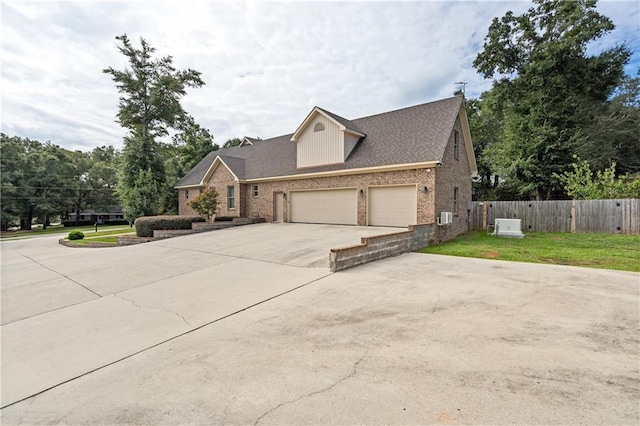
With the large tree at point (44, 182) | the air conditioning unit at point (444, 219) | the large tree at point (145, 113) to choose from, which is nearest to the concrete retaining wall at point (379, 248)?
the air conditioning unit at point (444, 219)

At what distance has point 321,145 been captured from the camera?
1548 centimetres

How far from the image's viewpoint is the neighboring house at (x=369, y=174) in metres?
11.9

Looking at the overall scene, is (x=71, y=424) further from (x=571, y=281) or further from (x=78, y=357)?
(x=571, y=281)

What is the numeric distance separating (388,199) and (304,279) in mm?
8039

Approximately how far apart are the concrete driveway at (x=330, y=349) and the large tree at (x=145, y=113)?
1603 cm

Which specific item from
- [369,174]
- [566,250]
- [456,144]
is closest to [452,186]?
[456,144]

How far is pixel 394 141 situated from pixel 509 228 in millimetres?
6776

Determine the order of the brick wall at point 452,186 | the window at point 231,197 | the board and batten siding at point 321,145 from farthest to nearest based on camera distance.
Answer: the window at point 231,197 < the board and batten siding at point 321,145 < the brick wall at point 452,186

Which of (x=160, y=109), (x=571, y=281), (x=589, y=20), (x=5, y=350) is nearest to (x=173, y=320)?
(x=5, y=350)

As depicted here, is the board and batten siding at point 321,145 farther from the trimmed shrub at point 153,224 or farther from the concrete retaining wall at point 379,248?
the trimmed shrub at point 153,224

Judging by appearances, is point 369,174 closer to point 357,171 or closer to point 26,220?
point 357,171

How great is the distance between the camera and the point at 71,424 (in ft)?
6.76

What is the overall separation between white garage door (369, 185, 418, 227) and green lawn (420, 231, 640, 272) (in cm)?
238

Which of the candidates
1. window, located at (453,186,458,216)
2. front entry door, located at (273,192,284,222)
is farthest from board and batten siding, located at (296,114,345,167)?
window, located at (453,186,458,216)
